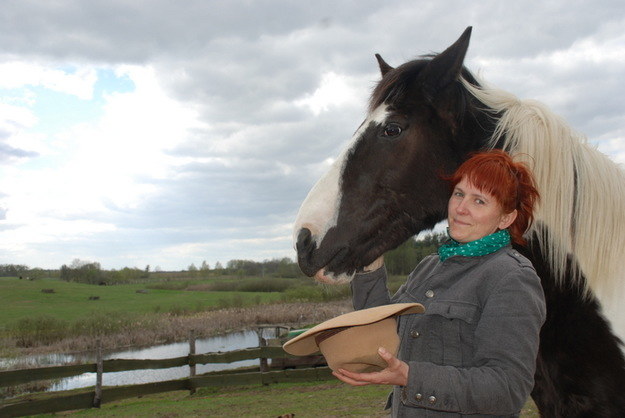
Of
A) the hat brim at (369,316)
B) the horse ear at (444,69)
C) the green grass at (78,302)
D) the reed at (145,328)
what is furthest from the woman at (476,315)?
the green grass at (78,302)

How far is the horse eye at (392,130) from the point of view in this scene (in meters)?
1.94

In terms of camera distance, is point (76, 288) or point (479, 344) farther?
point (76, 288)

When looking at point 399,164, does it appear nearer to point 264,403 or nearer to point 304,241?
point 304,241

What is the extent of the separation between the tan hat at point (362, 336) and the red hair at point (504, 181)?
420mm

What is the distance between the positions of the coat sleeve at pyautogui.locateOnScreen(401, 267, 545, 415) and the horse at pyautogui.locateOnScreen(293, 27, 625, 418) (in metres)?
0.63

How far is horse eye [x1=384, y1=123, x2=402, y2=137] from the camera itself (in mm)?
1938

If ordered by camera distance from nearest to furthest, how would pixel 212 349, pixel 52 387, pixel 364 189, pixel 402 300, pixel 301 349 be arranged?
1. pixel 301 349
2. pixel 402 300
3. pixel 364 189
4. pixel 52 387
5. pixel 212 349

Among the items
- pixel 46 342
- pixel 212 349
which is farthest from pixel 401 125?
pixel 46 342

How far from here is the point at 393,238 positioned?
6.42 feet

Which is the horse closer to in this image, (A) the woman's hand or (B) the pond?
(A) the woman's hand

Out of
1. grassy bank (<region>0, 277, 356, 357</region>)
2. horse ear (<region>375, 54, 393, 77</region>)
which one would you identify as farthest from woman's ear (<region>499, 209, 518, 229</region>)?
grassy bank (<region>0, 277, 356, 357</region>)

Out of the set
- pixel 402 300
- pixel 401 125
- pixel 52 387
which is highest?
pixel 401 125

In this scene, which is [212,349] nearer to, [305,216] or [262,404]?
[262,404]

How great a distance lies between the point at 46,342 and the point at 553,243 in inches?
1130
